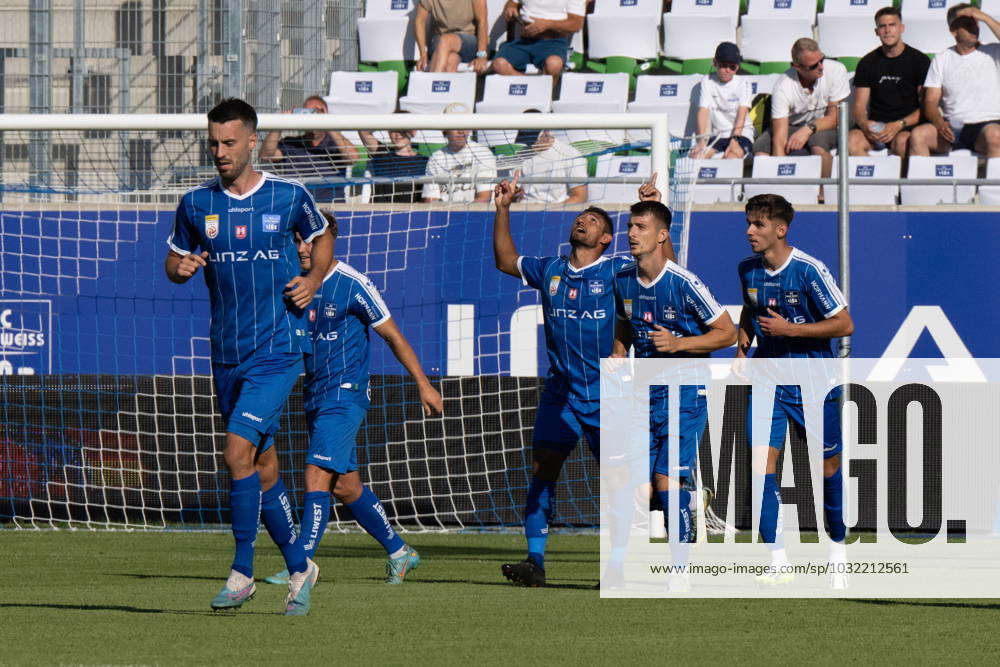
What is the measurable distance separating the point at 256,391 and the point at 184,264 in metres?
0.61

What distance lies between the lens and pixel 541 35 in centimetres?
1677

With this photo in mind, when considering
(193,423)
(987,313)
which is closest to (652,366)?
(193,423)

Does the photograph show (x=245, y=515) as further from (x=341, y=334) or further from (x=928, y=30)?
(x=928, y=30)

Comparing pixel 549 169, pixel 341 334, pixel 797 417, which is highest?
pixel 549 169

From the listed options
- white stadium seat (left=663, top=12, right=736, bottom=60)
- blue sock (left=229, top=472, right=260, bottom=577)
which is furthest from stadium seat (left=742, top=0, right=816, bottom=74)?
blue sock (left=229, top=472, right=260, bottom=577)

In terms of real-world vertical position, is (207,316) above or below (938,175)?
below

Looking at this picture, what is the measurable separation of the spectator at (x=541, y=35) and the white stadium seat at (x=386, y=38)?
1.12 m

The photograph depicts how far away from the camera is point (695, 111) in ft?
51.9

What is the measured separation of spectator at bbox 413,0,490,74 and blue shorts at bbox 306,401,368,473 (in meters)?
8.60

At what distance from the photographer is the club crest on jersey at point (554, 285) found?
8695 mm

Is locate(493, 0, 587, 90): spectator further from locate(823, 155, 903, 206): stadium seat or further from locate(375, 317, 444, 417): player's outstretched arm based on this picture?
locate(375, 317, 444, 417): player's outstretched arm

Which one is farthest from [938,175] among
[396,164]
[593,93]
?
[396,164]

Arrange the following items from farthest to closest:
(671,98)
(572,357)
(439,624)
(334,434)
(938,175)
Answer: (671,98), (938,175), (572,357), (334,434), (439,624)

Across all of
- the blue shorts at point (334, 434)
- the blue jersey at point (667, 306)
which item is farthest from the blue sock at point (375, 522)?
the blue jersey at point (667, 306)
